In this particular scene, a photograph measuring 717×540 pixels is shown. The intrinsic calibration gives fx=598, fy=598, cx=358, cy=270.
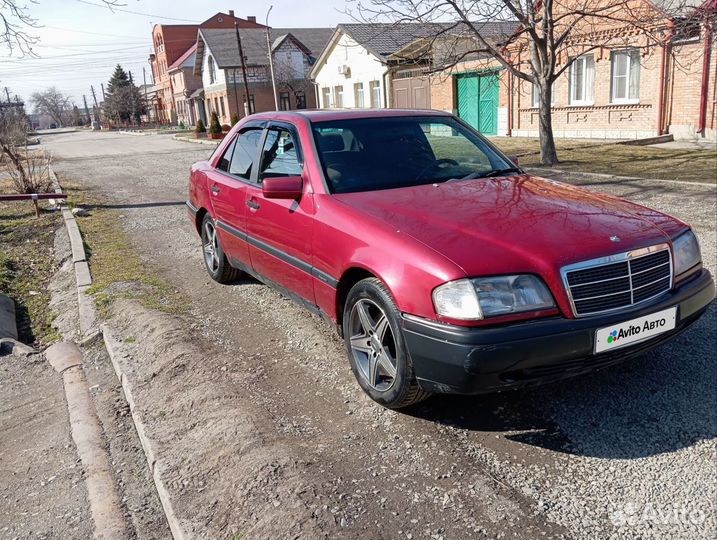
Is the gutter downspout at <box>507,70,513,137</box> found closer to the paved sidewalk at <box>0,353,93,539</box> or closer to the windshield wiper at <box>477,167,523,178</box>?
the windshield wiper at <box>477,167,523,178</box>

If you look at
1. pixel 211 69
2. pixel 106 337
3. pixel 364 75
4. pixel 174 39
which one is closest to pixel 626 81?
pixel 364 75

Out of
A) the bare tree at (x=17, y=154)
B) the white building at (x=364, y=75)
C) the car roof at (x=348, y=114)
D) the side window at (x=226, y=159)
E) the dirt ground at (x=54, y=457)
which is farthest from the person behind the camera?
the white building at (x=364, y=75)

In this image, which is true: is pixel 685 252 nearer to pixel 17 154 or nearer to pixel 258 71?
pixel 17 154

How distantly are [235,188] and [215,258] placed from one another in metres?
1.21

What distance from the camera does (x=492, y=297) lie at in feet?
9.41

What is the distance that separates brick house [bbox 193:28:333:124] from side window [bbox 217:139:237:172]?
4448 centimetres

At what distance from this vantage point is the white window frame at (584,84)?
20.3m

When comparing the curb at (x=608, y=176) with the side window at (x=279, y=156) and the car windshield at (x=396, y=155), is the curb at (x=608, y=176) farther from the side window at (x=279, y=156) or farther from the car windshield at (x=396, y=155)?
the side window at (x=279, y=156)

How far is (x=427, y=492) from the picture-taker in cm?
280

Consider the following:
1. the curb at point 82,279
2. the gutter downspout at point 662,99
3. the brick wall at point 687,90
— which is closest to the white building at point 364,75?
the gutter downspout at point 662,99

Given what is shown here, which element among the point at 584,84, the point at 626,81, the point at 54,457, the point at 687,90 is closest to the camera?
the point at 54,457

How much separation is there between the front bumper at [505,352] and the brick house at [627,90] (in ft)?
42.7

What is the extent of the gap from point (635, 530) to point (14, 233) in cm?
1023

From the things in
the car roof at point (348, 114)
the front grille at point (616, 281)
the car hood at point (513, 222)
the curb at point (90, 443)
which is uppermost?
the car roof at point (348, 114)
